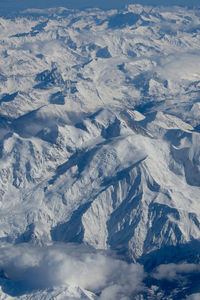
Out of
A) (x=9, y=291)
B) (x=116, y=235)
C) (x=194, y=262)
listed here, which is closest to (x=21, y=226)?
(x=116, y=235)

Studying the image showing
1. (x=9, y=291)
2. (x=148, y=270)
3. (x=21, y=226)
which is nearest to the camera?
(x=9, y=291)

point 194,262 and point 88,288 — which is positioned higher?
point 88,288

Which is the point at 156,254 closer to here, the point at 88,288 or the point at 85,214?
the point at 85,214

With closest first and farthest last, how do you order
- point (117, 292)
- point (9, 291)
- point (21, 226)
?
point (9, 291), point (117, 292), point (21, 226)

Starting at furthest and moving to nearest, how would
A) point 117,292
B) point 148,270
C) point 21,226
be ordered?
1. point 21,226
2. point 148,270
3. point 117,292

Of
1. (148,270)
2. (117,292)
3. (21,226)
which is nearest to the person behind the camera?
(117,292)

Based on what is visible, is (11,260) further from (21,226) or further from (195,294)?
(195,294)

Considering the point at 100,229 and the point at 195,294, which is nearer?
the point at 195,294

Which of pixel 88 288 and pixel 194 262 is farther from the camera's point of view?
pixel 194 262

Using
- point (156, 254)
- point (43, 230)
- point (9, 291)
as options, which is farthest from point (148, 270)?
point (9, 291)
